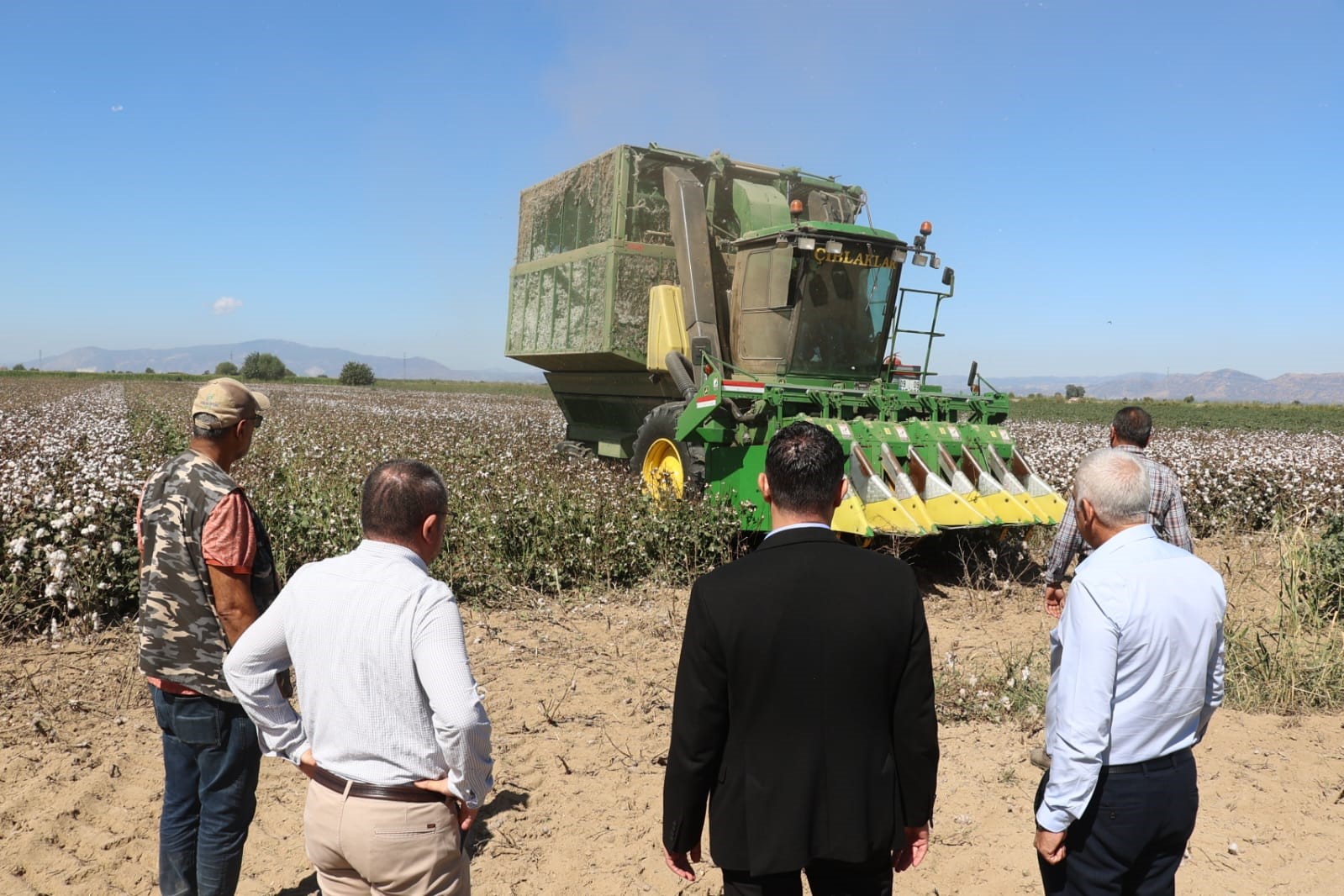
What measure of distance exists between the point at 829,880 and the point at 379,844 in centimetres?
110

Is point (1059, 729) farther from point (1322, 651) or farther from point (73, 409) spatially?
point (73, 409)

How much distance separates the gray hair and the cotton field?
5707 mm

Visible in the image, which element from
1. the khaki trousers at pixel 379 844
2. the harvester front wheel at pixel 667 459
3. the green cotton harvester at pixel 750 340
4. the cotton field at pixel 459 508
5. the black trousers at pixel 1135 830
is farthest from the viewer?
the harvester front wheel at pixel 667 459

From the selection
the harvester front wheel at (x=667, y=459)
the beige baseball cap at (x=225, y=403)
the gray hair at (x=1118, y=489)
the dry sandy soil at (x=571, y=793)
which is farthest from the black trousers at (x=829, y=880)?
the harvester front wheel at (x=667, y=459)

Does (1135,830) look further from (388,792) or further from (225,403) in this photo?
(225,403)

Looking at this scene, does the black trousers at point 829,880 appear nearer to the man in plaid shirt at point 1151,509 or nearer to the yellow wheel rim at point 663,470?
the man in plaid shirt at point 1151,509

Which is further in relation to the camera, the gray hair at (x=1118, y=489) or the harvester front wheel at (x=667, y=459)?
Answer: the harvester front wheel at (x=667, y=459)

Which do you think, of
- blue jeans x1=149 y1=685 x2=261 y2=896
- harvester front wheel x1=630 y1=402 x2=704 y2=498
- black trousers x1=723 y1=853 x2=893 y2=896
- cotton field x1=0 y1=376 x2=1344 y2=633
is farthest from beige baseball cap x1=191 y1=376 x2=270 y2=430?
harvester front wheel x1=630 y1=402 x2=704 y2=498

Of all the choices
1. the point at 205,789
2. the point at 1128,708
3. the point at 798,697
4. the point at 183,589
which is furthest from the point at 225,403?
the point at 1128,708

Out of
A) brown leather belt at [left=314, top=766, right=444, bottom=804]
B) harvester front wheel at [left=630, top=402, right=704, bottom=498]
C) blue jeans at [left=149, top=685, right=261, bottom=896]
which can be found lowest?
blue jeans at [left=149, top=685, right=261, bottom=896]

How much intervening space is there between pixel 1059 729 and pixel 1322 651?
15.4 feet

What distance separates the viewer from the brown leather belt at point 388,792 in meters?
2.26

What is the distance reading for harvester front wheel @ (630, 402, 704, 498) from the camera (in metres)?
9.35

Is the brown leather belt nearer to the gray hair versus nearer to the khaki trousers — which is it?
the khaki trousers
